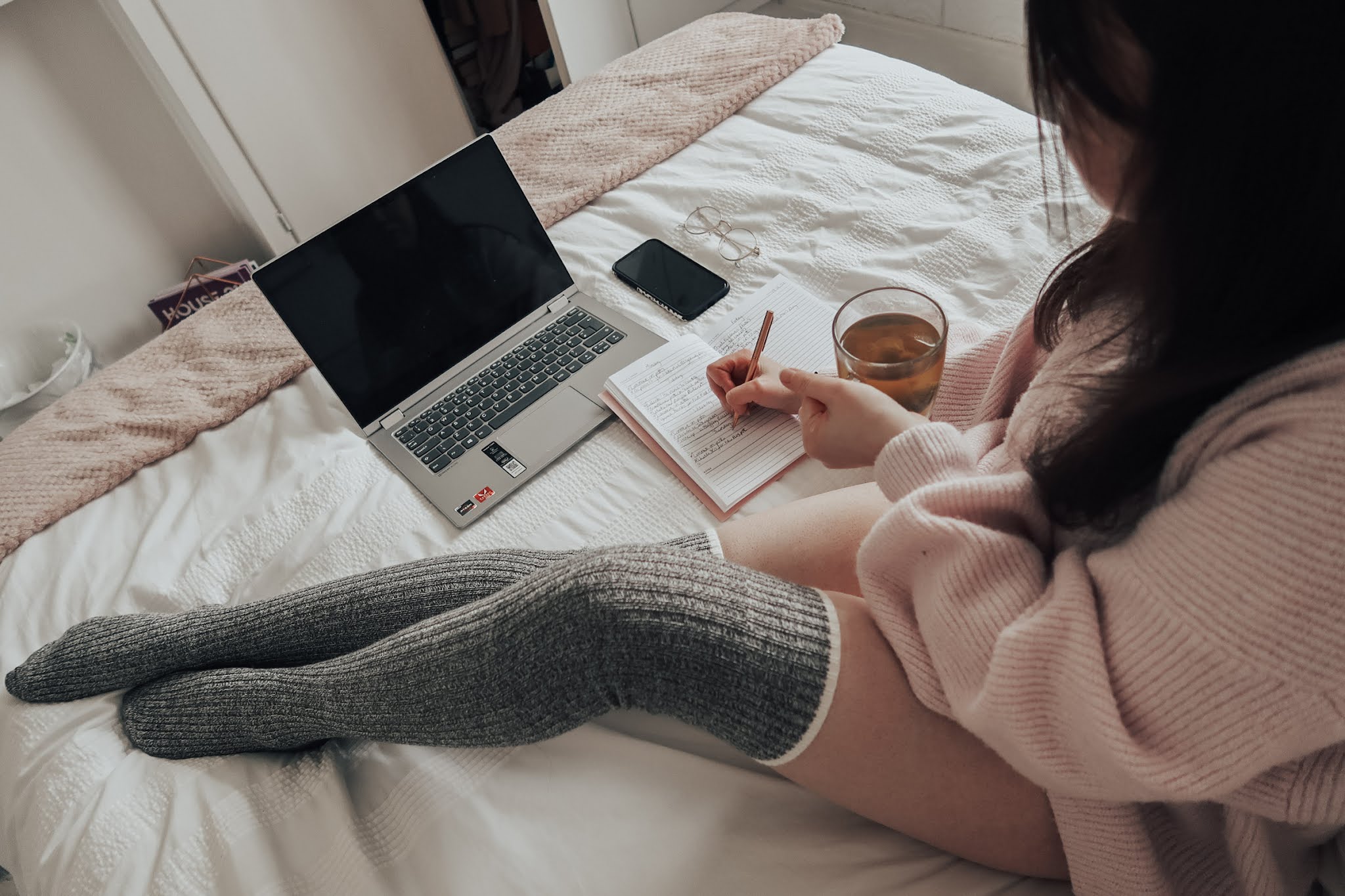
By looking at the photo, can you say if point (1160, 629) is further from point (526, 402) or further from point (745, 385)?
point (526, 402)

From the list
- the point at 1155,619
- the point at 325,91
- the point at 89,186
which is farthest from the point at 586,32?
the point at 1155,619

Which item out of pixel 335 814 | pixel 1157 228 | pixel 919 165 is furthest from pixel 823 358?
pixel 335 814

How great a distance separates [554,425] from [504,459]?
0.22ft

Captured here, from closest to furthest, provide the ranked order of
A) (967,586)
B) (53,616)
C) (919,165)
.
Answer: (967,586) < (53,616) < (919,165)

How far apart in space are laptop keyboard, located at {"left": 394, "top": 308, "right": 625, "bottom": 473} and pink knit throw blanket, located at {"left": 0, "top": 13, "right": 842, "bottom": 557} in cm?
23

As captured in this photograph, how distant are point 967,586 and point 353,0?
191 cm

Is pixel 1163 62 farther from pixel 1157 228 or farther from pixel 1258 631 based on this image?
pixel 1258 631

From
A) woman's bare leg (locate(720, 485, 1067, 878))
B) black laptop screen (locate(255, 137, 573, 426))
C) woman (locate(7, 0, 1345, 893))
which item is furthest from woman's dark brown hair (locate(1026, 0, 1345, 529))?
black laptop screen (locate(255, 137, 573, 426))

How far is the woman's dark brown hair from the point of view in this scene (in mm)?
345

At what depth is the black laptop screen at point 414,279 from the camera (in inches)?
34.6

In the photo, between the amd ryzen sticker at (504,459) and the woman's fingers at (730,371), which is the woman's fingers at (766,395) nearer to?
the woman's fingers at (730,371)

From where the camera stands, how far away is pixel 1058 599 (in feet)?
1.63

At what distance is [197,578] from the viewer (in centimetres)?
88

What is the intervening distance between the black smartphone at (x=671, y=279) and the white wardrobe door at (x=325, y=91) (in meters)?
1.03
